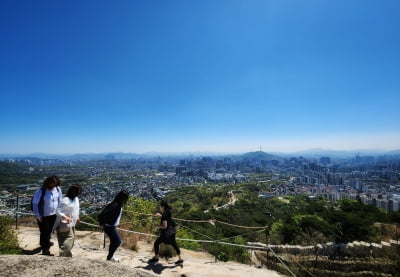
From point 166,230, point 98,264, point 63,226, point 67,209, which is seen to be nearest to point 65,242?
point 63,226

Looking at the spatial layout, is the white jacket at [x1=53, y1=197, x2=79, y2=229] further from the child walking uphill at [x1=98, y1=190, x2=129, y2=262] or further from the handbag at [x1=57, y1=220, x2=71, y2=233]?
the child walking uphill at [x1=98, y1=190, x2=129, y2=262]

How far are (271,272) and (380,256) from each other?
4820mm

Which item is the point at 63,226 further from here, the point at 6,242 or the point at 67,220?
the point at 6,242

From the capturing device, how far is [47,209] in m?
4.51

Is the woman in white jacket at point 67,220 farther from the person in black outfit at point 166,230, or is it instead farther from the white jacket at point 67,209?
the person in black outfit at point 166,230

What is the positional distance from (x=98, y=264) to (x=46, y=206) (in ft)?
5.90

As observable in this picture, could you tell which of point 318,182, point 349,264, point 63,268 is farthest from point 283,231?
point 318,182

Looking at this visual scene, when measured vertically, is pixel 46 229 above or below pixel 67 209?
below

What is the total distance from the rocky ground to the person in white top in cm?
96

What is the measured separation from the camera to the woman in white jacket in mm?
4203

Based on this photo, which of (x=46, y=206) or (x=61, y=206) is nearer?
(x=61, y=206)

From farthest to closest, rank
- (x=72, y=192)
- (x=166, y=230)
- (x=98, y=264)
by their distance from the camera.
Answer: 1. (x=166, y=230)
2. (x=72, y=192)
3. (x=98, y=264)

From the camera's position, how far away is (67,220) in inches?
166

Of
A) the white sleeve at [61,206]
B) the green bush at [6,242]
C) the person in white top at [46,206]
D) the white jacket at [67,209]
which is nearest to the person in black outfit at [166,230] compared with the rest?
the white jacket at [67,209]
